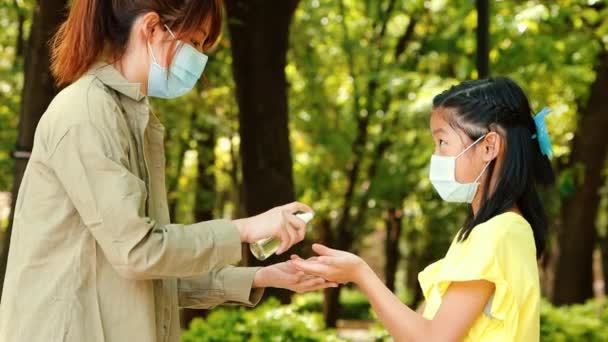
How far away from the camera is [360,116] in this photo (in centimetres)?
1373

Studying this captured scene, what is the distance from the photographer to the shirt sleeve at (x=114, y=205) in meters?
2.38

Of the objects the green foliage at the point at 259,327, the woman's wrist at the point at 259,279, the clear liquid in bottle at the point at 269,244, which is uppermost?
the clear liquid in bottle at the point at 269,244

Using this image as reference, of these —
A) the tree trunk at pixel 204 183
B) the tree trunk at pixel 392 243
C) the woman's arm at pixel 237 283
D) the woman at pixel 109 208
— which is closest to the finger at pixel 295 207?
the woman at pixel 109 208

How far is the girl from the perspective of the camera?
2.78 m

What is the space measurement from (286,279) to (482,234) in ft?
2.17

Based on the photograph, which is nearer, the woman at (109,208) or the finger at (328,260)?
the woman at (109,208)

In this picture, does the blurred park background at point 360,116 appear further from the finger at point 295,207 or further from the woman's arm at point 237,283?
the finger at point 295,207

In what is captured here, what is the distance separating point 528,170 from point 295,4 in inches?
200

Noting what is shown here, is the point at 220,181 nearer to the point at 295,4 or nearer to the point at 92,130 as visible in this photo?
the point at 295,4

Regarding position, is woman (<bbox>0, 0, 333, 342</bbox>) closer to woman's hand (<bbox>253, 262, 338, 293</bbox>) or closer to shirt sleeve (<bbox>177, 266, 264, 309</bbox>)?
shirt sleeve (<bbox>177, 266, 264, 309</bbox>)

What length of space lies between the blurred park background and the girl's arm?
308 centimetres

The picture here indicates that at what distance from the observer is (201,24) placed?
2.74 m

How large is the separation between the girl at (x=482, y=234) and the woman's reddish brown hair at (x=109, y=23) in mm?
798

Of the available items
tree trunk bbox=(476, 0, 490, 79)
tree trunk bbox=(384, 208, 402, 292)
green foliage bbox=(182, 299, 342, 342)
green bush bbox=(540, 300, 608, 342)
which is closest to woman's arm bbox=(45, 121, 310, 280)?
green foliage bbox=(182, 299, 342, 342)
